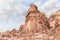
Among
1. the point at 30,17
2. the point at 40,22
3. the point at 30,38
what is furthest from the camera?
the point at 30,17

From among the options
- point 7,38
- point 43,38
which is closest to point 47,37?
point 43,38

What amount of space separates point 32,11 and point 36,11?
1452mm

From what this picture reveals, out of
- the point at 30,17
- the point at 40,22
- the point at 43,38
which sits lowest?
the point at 43,38

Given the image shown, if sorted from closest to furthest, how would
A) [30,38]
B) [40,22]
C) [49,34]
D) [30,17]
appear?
[30,38], [49,34], [40,22], [30,17]

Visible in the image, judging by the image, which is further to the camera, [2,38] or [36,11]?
[36,11]

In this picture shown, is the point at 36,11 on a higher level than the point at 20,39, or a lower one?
higher

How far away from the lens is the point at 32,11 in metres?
69.9

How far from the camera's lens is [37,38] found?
143 ft

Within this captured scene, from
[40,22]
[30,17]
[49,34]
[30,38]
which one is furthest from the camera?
[30,17]

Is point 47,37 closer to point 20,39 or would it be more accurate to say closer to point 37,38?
point 37,38

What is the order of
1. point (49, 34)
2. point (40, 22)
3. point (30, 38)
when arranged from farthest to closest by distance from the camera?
point (40, 22)
point (49, 34)
point (30, 38)

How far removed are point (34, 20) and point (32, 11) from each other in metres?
7.05

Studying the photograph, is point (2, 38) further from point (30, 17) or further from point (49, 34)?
point (30, 17)

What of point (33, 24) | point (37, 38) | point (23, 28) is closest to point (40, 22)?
point (33, 24)
